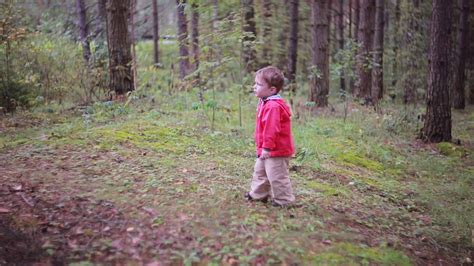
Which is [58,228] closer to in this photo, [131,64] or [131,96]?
[131,96]

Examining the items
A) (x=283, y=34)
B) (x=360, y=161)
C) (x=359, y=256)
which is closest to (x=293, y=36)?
(x=283, y=34)

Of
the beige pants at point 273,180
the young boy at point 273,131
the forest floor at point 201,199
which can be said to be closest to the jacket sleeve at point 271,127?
the young boy at point 273,131

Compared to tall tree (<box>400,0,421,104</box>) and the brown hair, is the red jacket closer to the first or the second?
the brown hair

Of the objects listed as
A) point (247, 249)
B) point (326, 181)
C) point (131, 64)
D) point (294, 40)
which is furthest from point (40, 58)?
point (294, 40)

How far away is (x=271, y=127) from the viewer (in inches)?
191

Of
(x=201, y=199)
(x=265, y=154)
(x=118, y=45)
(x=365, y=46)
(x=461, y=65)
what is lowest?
(x=201, y=199)

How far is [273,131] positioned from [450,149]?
6554mm

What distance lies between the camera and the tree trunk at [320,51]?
1385 cm

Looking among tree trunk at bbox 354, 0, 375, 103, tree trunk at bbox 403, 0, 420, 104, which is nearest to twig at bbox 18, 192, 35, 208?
tree trunk at bbox 354, 0, 375, 103

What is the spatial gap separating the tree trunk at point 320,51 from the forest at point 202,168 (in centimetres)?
4

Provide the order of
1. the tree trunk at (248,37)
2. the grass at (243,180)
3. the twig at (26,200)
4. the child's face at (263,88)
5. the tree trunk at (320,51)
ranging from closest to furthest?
the grass at (243,180) < the twig at (26,200) < the child's face at (263,88) < the tree trunk at (248,37) < the tree trunk at (320,51)

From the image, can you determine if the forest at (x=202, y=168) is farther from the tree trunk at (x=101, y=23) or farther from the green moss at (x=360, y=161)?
the tree trunk at (x=101, y=23)

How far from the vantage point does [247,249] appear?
4.02 m

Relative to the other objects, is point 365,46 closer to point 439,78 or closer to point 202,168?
point 439,78
